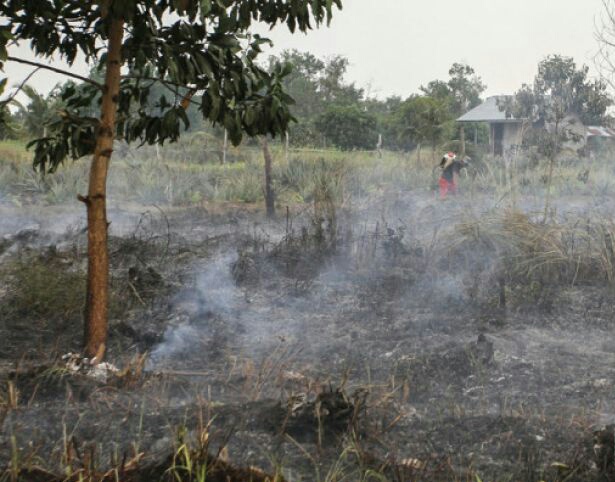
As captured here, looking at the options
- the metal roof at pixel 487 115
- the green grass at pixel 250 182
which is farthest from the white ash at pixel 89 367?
the metal roof at pixel 487 115

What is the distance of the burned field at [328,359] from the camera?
127 inches

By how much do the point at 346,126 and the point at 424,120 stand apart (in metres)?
6.59

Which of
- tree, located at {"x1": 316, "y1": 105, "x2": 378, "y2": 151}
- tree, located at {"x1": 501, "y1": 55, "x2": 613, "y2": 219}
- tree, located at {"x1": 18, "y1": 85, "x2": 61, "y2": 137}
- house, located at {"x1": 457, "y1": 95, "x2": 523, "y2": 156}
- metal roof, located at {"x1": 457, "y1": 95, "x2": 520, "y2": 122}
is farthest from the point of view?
house, located at {"x1": 457, "y1": 95, "x2": 523, "y2": 156}

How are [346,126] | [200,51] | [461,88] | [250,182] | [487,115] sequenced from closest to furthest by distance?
[200,51] → [250,182] → [346,126] → [487,115] → [461,88]

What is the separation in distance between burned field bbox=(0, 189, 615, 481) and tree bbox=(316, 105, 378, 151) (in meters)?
15.5

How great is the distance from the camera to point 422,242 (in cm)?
788

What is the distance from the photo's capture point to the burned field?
10.6ft

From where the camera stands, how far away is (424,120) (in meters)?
17.4

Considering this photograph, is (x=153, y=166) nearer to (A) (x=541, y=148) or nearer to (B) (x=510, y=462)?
(A) (x=541, y=148)

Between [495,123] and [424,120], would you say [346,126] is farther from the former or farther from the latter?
[424,120]

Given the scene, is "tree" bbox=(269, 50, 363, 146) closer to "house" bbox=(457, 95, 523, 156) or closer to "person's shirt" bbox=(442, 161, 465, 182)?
"house" bbox=(457, 95, 523, 156)

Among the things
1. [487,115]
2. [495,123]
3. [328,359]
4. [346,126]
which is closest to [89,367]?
[328,359]

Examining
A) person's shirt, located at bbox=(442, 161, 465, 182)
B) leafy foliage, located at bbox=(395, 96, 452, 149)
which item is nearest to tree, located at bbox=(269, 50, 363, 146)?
leafy foliage, located at bbox=(395, 96, 452, 149)

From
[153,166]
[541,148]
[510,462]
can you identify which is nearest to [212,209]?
[153,166]
